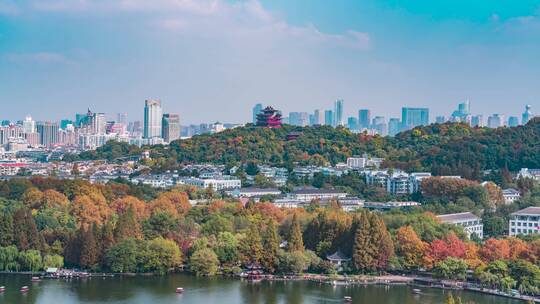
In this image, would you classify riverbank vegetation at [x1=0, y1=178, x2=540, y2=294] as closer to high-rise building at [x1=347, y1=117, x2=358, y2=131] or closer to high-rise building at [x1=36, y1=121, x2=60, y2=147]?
high-rise building at [x1=36, y1=121, x2=60, y2=147]

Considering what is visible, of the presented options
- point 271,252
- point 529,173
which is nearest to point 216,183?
point 529,173

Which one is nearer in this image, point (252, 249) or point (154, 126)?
point (252, 249)

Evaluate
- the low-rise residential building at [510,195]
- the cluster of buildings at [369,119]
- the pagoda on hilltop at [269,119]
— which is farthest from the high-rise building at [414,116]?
the low-rise residential building at [510,195]

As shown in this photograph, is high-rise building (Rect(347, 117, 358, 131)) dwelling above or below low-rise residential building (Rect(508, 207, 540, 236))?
above

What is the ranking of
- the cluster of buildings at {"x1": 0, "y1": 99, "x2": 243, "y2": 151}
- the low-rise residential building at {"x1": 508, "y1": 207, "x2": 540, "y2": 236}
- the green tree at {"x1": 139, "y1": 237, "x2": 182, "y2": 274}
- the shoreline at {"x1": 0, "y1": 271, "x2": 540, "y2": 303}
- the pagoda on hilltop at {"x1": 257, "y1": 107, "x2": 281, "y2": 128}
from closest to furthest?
the shoreline at {"x1": 0, "y1": 271, "x2": 540, "y2": 303}, the green tree at {"x1": 139, "y1": 237, "x2": 182, "y2": 274}, the low-rise residential building at {"x1": 508, "y1": 207, "x2": 540, "y2": 236}, the pagoda on hilltop at {"x1": 257, "y1": 107, "x2": 281, "y2": 128}, the cluster of buildings at {"x1": 0, "y1": 99, "x2": 243, "y2": 151}

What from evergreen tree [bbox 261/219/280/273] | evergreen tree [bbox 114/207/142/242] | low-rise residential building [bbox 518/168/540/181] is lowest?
evergreen tree [bbox 261/219/280/273]

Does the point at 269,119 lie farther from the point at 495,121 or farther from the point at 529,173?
the point at 495,121

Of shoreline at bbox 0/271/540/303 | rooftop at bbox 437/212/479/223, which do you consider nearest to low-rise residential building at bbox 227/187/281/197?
rooftop at bbox 437/212/479/223
